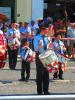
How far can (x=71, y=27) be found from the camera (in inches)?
834

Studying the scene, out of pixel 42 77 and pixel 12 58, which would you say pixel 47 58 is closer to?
pixel 42 77

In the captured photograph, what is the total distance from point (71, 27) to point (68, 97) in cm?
1684

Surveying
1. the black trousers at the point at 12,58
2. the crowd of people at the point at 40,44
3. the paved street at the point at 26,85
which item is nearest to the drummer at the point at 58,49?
the crowd of people at the point at 40,44

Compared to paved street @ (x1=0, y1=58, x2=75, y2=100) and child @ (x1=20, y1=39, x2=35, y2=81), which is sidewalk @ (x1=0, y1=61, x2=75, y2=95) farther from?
child @ (x1=20, y1=39, x2=35, y2=81)

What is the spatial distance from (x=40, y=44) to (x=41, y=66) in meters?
0.69

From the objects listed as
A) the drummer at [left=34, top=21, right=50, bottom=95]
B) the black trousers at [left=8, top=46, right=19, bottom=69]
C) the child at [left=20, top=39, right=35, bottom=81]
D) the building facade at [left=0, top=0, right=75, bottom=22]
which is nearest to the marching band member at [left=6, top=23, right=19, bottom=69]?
the black trousers at [left=8, top=46, right=19, bottom=69]

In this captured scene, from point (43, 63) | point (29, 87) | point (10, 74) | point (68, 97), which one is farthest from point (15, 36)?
point (68, 97)

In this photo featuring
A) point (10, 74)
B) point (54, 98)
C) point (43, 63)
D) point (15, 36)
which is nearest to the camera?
point (54, 98)

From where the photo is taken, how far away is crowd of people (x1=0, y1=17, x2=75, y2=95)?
10.1m

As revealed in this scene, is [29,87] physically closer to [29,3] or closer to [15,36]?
[15,36]

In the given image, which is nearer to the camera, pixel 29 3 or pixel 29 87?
pixel 29 87

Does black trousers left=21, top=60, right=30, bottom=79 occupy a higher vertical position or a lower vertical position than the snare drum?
lower

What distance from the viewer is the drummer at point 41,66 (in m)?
9.95

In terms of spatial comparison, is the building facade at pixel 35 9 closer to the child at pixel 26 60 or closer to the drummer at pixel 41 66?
the child at pixel 26 60
